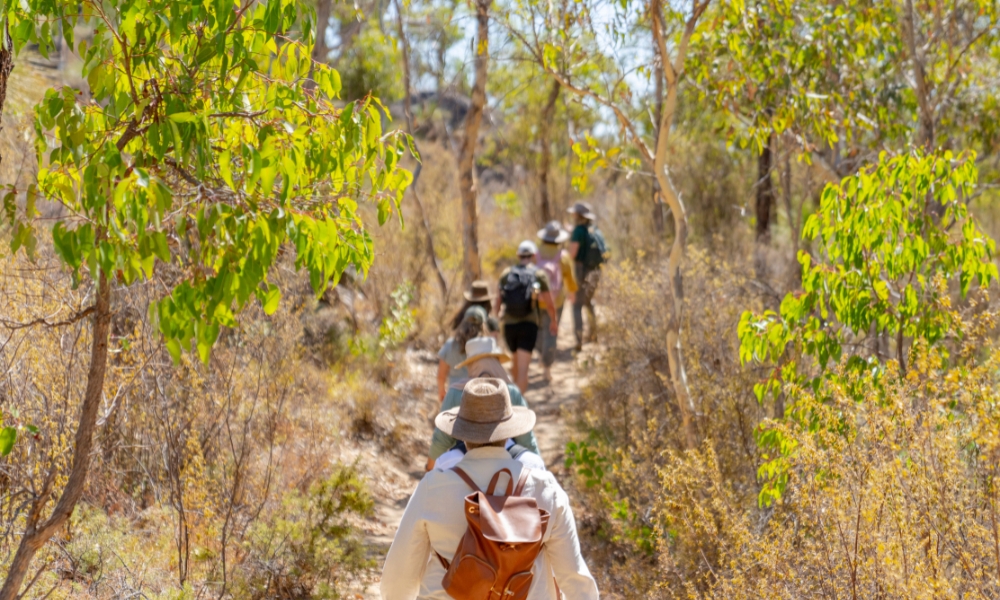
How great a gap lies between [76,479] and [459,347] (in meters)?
3.33

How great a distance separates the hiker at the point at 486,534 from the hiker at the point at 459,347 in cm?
273

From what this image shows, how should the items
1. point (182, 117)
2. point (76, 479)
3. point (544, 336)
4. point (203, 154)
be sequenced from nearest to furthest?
point (182, 117) → point (203, 154) → point (76, 479) → point (544, 336)

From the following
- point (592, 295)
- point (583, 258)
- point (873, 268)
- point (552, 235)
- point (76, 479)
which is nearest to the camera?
point (76, 479)

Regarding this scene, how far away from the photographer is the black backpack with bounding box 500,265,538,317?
7.83 meters

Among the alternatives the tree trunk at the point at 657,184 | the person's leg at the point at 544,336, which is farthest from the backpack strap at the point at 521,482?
the tree trunk at the point at 657,184

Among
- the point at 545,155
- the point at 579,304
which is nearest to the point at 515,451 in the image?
the point at 579,304

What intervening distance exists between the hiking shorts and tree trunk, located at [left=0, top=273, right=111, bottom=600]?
5.29 m

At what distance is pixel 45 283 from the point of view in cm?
466

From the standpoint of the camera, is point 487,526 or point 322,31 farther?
point 322,31

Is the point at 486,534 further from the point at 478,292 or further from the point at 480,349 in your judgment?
the point at 478,292

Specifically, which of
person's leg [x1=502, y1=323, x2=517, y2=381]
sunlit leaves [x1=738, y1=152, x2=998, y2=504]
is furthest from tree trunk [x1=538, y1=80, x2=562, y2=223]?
sunlit leaves [x1=738, y1=152, x2=998, y2=504]

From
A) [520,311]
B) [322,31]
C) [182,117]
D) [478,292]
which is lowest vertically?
[520,311]

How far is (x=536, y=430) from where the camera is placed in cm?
854

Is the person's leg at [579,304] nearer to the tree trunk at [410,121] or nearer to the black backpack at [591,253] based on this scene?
the black backpack at [591,253]
